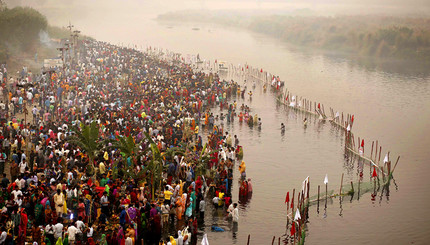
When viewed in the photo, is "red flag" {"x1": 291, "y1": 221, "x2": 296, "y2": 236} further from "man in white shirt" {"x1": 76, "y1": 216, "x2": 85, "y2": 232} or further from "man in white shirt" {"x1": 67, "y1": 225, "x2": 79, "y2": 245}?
"man in white shirt" {"x1": 67, "y1": 225, "x2": 79, "y2": 245}

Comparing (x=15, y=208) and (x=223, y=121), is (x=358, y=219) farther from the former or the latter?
(x=223, y=121)

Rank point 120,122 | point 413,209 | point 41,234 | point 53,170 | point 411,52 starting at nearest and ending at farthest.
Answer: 1. point 41,234
2. point 53,170
3. point 413,209
4. point 120,122
5. point 411,52

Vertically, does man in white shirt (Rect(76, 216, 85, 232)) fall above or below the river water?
above

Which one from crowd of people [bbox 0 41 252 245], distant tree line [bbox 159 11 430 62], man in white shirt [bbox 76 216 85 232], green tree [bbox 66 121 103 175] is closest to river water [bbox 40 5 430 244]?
crowd of people [bbox 0 41 252 245]

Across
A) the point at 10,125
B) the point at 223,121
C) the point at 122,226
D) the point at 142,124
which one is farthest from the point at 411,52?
the point at 122,226

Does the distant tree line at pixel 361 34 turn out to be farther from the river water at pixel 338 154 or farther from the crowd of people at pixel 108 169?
the crowd of people at pixel 108 169

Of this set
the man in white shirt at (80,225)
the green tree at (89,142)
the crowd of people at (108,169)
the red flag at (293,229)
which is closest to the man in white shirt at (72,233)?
the crowd of people at (108,169)
